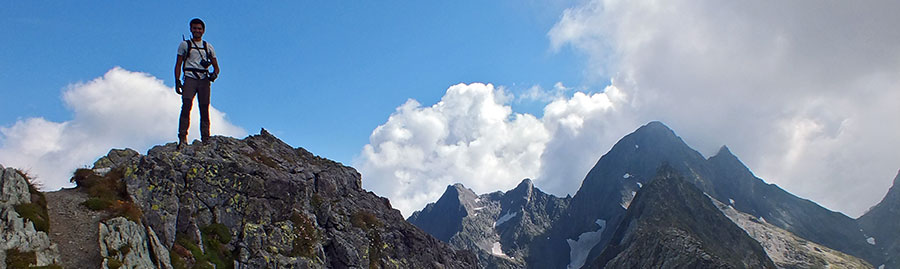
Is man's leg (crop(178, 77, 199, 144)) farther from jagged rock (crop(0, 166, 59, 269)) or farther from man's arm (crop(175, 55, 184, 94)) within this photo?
jagged rock (crop(0, 166, 59, 269))

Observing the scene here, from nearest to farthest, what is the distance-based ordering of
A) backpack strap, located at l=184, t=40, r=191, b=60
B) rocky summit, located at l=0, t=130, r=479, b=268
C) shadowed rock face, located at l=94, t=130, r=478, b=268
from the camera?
backpack strap, located at l=184, t=40, r=191, b=60 < rocky summit, located at l=0, t=130, r=479, b=268 < shadowed rock face, located at l=94, t=130, r=478, b=268

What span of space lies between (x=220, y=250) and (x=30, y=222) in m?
19.0

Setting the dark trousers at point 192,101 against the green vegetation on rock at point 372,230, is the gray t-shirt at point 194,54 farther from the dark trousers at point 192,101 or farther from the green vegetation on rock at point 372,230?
the green vegetation on rock at point 372,230

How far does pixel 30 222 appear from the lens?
21047 millimetres

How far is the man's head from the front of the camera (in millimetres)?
24203

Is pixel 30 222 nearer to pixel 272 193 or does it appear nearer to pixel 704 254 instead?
pixel 272 193

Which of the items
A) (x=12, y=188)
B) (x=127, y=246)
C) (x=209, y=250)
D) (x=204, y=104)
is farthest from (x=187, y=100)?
(x=209, y=250)

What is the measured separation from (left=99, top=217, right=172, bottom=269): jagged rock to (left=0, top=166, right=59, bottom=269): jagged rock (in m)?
1.98

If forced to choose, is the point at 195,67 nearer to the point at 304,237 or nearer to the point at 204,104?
the point at 204,104

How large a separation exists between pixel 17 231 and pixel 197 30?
11296 millimetres

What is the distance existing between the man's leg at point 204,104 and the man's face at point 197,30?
2.47 m

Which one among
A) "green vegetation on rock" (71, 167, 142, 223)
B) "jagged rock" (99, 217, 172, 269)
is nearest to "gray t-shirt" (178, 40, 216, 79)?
"green vegetation on rock" (71, 167, 142, 223)

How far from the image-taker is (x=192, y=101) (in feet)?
86.3

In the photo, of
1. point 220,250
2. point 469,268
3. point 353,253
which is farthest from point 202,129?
point 469,268
